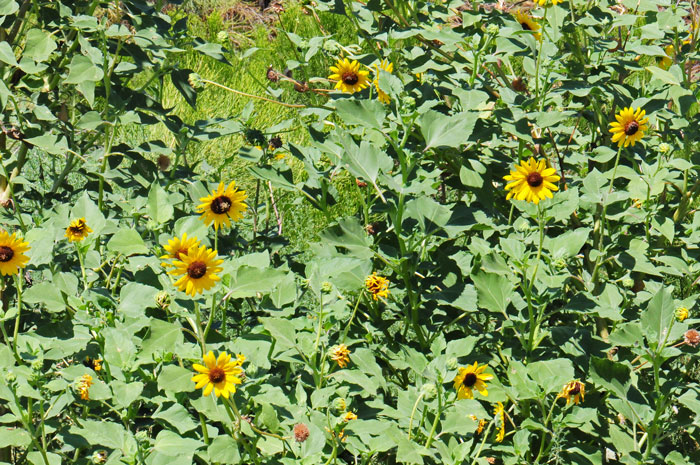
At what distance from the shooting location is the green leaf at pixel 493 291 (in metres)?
1.75

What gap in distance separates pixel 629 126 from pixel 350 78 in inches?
26.4

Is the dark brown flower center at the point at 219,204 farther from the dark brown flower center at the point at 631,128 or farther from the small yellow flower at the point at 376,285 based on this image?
the dark brown flower center at the point at 631,128

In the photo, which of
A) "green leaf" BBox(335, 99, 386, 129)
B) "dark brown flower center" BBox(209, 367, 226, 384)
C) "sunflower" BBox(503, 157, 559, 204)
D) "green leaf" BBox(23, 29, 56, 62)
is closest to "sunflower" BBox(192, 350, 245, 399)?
"dark brown flower center" BBox(209, 367, 226, 384)

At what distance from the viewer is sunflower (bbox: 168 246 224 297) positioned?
1402 mm

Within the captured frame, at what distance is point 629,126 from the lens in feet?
6.31

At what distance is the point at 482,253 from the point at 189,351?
0.67m

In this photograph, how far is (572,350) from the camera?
5.89 ft

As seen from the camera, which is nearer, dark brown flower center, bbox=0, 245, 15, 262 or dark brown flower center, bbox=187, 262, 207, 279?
dark brown flower center, bbox=187, 262, 207, 279

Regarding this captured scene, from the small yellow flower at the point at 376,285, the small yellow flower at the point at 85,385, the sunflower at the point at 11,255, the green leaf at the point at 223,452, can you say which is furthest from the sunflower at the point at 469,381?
the sunflower at the point at 11,255

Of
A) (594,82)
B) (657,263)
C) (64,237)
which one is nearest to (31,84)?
(64,237)

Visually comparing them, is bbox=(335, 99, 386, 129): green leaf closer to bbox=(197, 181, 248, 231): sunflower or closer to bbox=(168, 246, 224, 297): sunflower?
bbox=(197, 181, 248, 231): sunflower

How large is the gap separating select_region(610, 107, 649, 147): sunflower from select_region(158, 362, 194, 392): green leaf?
111cm

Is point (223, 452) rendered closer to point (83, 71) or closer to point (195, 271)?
point (195, 271)

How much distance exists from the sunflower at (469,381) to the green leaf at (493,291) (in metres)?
0.13
